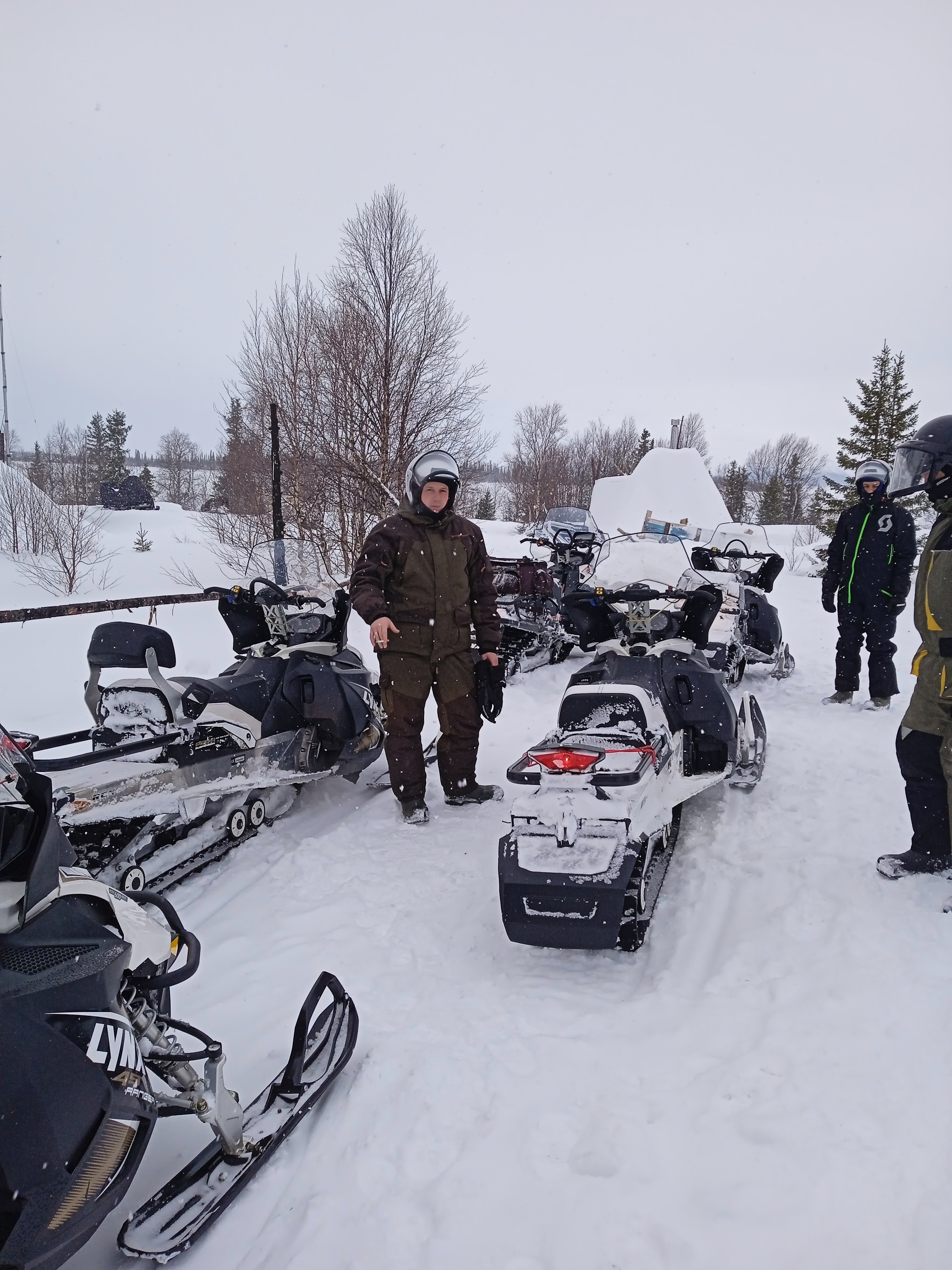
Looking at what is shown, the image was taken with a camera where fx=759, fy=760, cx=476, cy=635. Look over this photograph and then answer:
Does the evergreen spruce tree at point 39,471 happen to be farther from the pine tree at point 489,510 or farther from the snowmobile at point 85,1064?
the pine tree at point 489,510

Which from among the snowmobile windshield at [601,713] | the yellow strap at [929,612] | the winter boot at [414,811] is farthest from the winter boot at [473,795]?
the yellow strap at [929,612]

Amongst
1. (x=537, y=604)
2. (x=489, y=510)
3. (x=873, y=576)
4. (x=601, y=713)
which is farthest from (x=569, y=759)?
(x=489, y=510)

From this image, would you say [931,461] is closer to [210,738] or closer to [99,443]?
[210,738]

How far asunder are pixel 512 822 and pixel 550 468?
103 ft

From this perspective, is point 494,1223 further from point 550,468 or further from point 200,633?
point 550,468

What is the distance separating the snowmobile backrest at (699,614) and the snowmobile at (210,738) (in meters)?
1.64

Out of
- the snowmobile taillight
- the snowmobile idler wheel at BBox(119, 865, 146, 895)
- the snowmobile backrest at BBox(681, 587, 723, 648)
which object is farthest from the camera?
the snowmobile backrest at BBox(681, 587, 723, 648)

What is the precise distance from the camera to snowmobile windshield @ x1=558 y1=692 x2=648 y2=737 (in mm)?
2713

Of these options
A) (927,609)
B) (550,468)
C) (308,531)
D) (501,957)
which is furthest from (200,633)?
(550,468)

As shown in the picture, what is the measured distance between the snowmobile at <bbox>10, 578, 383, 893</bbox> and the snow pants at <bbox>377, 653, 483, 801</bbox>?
0.25 metres

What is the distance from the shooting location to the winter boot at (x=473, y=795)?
384 cm

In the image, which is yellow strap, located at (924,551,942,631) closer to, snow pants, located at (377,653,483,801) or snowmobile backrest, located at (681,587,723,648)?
snowmobile backrest, located at (681,587,723,648)

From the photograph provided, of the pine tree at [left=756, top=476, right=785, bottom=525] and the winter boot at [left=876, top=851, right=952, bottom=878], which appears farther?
the pine tree at [left=756, top=476, right=785, bottom=525]

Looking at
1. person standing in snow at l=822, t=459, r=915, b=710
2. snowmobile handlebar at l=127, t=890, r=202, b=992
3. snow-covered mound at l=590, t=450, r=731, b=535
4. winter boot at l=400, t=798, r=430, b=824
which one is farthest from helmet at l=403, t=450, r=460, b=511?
snow-covered mound at l=590, t=450, r=731, b=535
